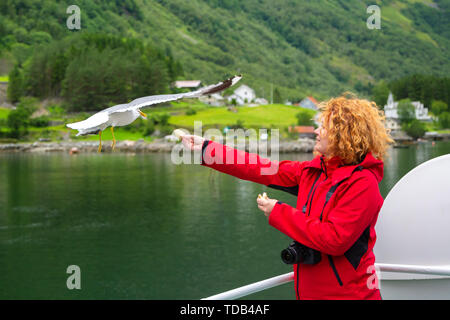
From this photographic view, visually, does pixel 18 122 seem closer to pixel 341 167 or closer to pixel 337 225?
pixel 341 167

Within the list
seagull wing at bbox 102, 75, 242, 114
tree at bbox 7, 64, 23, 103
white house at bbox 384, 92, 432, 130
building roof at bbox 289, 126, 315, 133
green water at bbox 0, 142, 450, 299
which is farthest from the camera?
tree at bbox 7, 64, 23, 103

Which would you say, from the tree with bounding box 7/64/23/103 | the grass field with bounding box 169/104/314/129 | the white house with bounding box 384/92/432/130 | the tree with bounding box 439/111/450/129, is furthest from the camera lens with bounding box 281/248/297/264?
the tree with bounding box 7/64/23/103

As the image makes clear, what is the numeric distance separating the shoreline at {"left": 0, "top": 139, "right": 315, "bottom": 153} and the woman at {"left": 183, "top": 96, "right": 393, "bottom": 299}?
2487 inches

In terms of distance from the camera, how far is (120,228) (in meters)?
23.0

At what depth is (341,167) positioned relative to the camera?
2084 millimetres

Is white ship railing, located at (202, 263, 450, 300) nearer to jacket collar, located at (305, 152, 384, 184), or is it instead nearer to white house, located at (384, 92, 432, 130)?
jacket collar, located at (305, 152, 384, 184)

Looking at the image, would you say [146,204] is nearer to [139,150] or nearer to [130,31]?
[139,150]

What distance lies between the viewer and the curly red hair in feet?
6.76

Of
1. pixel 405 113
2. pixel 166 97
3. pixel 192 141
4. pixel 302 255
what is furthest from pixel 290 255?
pixel 405 113

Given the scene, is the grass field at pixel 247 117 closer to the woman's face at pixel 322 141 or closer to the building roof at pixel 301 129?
the building roof at pixel 301 129

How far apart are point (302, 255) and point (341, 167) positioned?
41 cm

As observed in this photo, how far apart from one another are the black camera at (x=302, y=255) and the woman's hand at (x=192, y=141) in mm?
640

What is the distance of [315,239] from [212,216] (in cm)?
2318

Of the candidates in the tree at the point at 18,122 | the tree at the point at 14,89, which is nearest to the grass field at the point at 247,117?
the tree at the point at 18,122
